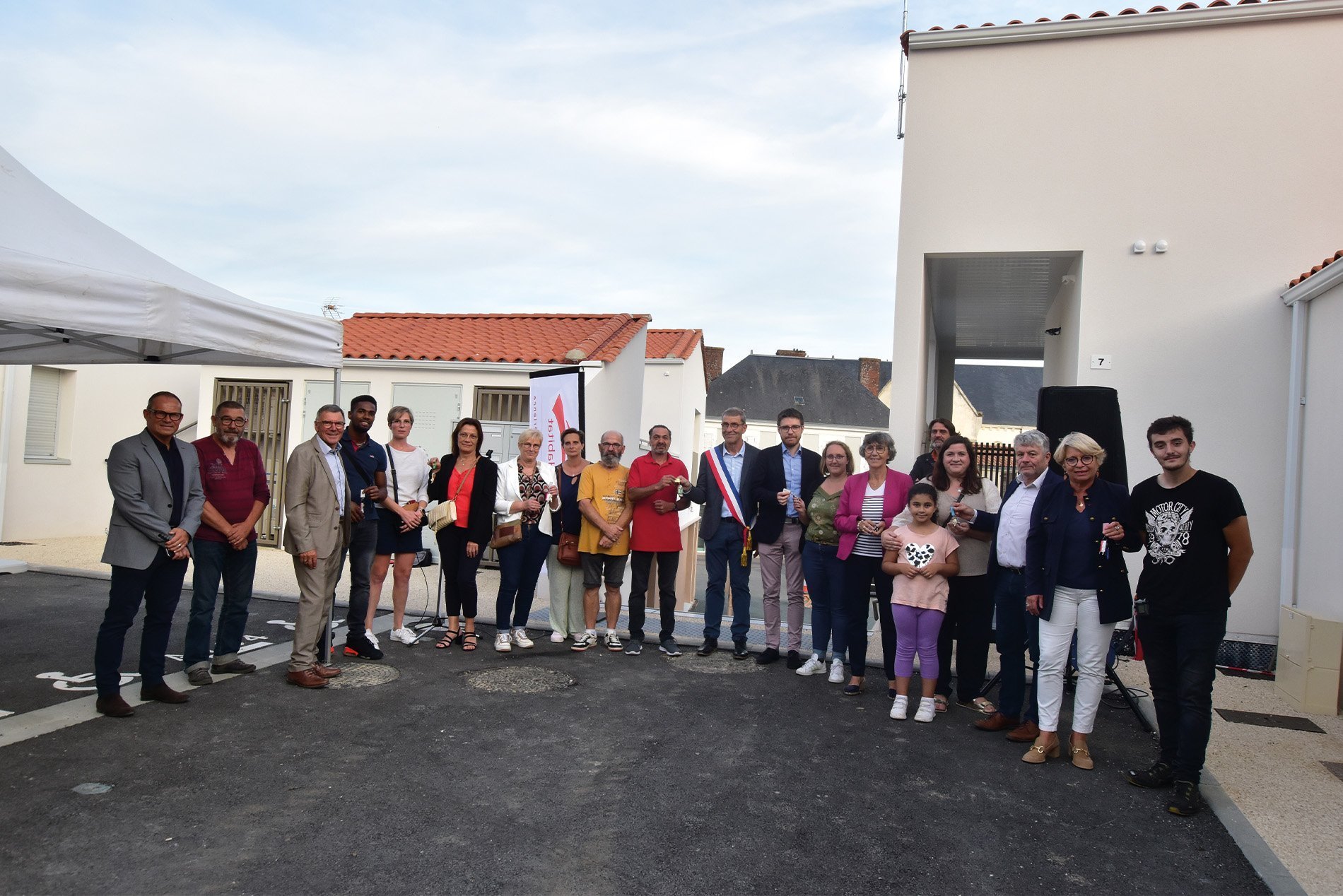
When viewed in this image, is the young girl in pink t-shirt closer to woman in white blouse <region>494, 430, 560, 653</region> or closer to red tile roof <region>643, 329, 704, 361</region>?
woman in white blouse <region>494, 430, 560, 653</region>

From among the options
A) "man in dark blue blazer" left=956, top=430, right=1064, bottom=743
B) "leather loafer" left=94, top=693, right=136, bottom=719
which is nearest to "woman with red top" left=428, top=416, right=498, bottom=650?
"leather loafer" left=94, top=693, right=136, bottom=719

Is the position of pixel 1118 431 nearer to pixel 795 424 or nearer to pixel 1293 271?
pixel 795 424

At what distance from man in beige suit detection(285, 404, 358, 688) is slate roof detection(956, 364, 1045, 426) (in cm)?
4470

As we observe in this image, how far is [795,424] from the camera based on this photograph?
6770mm

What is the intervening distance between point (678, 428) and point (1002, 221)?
14972 mm

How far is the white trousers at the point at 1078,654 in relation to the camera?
466cm

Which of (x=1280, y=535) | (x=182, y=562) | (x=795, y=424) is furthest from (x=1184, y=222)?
(x=182, y=562)

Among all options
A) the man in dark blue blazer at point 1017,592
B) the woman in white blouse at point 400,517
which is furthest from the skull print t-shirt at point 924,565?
the woman in white blouse at point 400,517

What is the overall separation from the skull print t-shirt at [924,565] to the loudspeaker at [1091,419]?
1.12 m

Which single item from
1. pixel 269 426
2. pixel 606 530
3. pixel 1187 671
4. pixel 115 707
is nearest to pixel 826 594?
pixel 606 530

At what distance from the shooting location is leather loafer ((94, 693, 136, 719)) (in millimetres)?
4844

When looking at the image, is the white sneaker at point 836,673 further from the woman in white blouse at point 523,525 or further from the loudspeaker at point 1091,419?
the woman in white blouse at point 523,525

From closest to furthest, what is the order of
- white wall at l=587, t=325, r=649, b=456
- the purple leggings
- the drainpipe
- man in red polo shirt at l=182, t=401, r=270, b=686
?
the purple leggings, man in red polo shirt at l=182, t=401, r=270, b=686, the drainpipe, white wall at l=587, t=325, r=649, b=456

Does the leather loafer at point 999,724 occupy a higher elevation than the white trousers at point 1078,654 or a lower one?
lower
